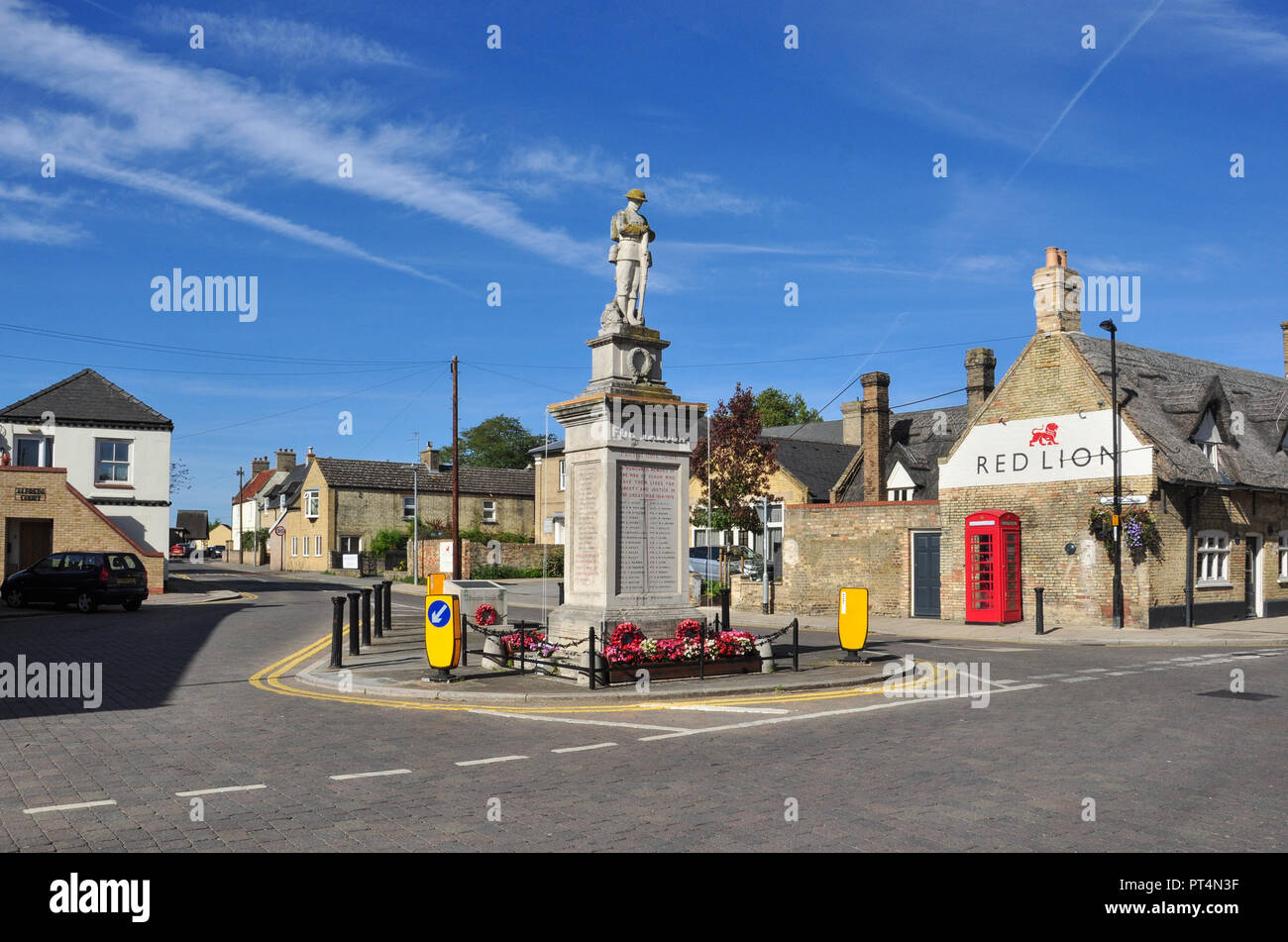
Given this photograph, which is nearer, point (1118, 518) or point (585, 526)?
point (585, 526)

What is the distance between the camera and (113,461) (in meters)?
38.8

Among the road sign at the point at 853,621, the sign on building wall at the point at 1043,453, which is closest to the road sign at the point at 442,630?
the road sign at the point at 853,621

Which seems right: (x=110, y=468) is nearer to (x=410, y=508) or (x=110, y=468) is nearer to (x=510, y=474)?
(x=410, y=508)

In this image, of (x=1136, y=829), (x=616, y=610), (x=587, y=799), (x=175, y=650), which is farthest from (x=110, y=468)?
(x=1136, y=829)

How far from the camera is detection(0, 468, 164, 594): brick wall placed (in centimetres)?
3369

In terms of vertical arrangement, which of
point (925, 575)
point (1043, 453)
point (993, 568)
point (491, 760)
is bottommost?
point (491, 760)

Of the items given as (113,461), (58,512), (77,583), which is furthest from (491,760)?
(113,461)

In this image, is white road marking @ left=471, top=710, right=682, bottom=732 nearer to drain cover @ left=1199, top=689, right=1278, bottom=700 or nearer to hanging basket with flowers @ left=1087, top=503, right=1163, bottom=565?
drain cover @ left=1199, top=689, right=1278, bottom=700

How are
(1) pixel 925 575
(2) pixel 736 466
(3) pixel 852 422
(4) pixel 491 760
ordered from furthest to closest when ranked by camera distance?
1. (3) pixel 852 422
2. (2) pixel 736 466
3. (1) pixel 925 575
4. (4) pixel 491 760

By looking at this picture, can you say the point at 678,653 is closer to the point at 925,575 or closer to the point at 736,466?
the point at 925,575

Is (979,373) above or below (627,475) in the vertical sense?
Answer: above

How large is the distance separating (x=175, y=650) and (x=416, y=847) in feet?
46.9

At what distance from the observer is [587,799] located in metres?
7.84

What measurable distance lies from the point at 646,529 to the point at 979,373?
21733 millimetres
